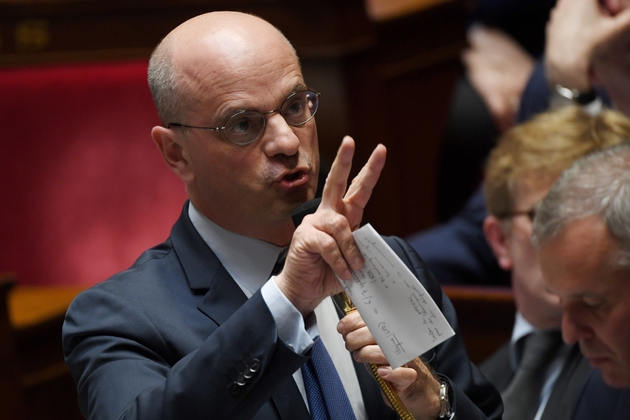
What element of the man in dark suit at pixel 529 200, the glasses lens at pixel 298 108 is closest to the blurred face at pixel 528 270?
the man in dark suit at pixel 529 200

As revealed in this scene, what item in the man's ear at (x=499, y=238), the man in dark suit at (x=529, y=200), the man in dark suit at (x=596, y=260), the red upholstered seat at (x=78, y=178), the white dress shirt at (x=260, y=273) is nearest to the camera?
the white dress shirt at (x=260, y=273)

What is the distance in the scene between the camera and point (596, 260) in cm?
177

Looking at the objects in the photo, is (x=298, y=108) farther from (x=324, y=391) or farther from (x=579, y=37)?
(x=579, y=37)

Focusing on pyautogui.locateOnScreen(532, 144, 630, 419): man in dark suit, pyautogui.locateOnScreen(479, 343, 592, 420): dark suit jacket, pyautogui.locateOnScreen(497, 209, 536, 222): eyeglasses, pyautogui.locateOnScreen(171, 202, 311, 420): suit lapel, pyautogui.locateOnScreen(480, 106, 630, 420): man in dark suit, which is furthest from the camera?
pyautogui.locateOnScreen(497, 209, 536, 222): eyeglasses

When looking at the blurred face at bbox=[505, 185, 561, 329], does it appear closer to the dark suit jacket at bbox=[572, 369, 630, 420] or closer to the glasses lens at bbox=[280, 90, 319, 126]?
the dark suit jacket at bbox=[572, 369, 630, 420]

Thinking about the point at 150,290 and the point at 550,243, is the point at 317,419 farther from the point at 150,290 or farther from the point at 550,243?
the point at 550,243

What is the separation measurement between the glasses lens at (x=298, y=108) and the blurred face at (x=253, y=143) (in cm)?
1

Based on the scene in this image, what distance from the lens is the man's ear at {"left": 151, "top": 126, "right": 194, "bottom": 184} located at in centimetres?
160

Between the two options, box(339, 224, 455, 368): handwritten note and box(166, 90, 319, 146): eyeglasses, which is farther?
box(166, 90, 319, 146): eyeglasses

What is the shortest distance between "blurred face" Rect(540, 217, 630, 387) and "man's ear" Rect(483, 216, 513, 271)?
64 centimetres

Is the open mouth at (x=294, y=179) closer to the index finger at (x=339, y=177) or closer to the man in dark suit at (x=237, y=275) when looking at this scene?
the man in dark suit at (x=237, y=275)

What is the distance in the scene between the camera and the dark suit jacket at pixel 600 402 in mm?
1834

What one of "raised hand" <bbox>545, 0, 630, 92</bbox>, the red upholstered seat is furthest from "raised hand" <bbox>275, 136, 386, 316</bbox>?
the red upholstered seat

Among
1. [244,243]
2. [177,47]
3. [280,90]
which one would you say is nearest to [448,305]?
[244,243]
